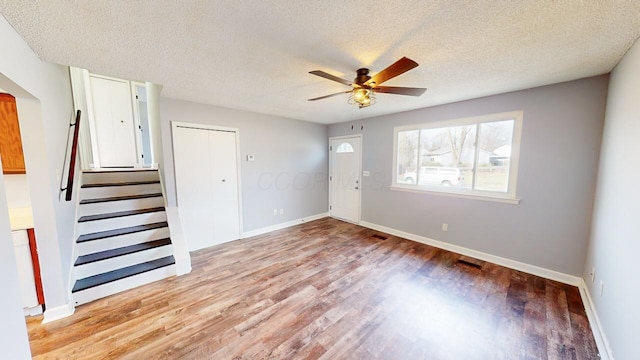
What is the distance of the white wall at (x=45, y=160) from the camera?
173 centimetres

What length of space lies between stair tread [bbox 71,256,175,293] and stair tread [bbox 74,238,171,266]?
0.58 feet

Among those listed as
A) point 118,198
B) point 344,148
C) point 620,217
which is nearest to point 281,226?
point 344,148

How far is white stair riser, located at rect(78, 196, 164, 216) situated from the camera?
279 cm

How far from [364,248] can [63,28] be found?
3907 millimetres

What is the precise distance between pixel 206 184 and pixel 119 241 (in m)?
1.28

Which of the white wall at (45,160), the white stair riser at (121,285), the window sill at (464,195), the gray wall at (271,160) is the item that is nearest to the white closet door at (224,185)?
the gray wall at (271,160)

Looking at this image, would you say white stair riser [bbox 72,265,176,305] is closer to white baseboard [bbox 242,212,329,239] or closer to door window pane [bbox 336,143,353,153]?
white baseboard [bbox 242,212,329,239]

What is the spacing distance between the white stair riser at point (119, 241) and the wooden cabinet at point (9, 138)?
0.98 meters

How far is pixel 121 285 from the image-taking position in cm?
237

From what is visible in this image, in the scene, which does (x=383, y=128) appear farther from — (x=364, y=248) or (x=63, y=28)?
(x=63, y=28)

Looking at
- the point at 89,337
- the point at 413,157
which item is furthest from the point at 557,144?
the point at 89,337

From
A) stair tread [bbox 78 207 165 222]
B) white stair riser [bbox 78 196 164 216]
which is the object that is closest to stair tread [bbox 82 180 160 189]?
white stair riser [bbox 78 196 164 216]

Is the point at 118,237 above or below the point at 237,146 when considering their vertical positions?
below

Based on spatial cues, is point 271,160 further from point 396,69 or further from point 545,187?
point 545,187
